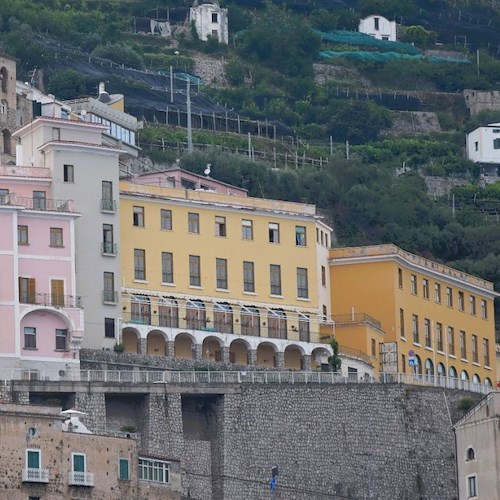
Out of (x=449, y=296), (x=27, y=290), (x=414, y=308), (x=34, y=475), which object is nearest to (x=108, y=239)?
(x=27, y=290)

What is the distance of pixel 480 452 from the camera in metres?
86.5

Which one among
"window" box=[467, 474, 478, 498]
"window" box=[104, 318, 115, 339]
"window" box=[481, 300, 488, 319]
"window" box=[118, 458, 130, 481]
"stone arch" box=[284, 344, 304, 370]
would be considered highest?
"window" box=[481, 300, 488, 319]

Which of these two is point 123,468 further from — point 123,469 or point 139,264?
point 139,264

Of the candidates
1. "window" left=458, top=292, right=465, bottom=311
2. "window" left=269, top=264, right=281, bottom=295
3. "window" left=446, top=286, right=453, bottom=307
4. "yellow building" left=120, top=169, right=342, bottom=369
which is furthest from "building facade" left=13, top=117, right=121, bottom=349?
"window" left=458, top=292, right=465, bottom=311

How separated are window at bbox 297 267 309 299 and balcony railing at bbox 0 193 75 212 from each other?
40.3ft

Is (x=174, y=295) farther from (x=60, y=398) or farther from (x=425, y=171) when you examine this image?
(x=425, y=171)

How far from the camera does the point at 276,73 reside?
7121 inches

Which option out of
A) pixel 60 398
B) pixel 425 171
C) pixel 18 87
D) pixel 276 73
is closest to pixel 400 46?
pixel 276 73

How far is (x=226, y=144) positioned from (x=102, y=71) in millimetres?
10322

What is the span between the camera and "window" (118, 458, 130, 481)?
8400 cm

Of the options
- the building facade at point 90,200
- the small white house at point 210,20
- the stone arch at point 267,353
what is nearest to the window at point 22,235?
the building facade at point 90,200

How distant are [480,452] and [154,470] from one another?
36.0 feet

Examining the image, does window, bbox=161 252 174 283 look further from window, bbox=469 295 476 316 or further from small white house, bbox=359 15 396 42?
small white house, bbox=359 15 396 42

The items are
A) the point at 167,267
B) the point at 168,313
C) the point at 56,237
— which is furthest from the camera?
the point at 167,267
